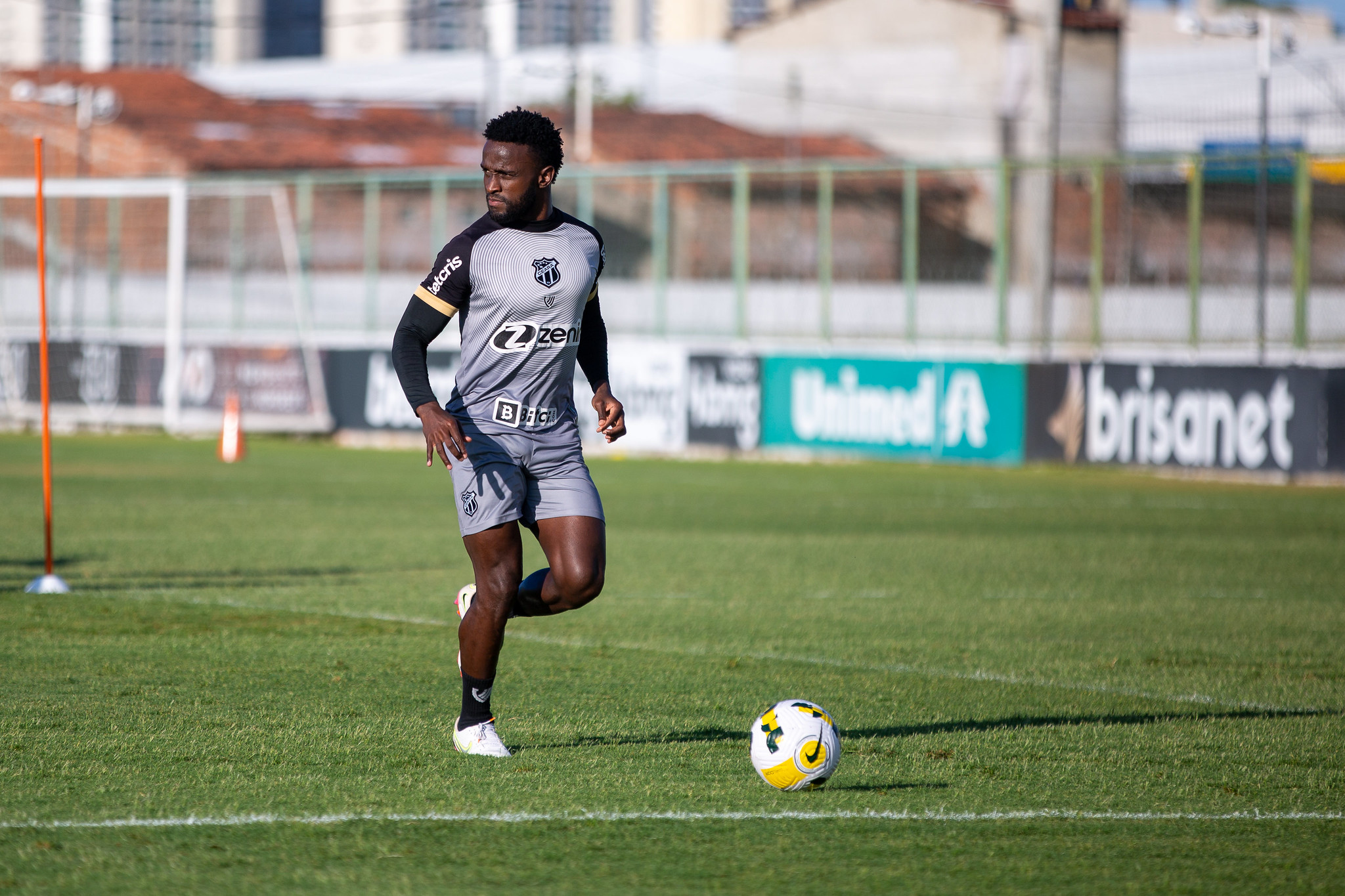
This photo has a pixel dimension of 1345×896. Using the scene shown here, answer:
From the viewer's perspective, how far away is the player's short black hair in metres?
6.06

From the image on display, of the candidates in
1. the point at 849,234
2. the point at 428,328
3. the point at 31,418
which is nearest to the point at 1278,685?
the point at 428,328

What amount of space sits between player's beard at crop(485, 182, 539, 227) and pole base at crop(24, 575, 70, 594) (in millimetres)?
5590

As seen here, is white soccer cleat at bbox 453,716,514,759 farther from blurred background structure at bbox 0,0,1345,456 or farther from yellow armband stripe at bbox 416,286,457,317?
blurred background structure at bbox 0,0,1345,456

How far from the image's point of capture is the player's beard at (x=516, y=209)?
609 cm

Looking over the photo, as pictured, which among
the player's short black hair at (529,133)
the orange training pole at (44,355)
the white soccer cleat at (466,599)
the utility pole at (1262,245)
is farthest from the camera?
the utility pole at (1262,245)

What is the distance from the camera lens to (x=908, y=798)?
5.68 m

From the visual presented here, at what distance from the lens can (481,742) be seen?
6.19 metres

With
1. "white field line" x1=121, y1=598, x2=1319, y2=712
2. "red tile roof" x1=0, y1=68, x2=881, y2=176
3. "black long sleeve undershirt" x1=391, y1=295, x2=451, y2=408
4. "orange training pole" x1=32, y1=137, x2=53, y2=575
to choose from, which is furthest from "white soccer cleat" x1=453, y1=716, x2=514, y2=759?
"red tile roof" x1=0, y1=68, x2=881, y2=176

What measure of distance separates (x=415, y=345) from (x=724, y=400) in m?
17.8

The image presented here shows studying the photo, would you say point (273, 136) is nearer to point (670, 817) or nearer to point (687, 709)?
point (687, 709)

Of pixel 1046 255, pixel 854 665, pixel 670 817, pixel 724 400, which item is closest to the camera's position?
pixel 670 817

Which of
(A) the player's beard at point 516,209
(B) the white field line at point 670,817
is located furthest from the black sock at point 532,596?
(A) the player's beard at point 516,209

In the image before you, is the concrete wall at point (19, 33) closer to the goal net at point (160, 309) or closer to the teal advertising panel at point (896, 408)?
the goal net at point (160, 309)

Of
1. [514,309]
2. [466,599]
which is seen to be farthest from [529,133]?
[466,599]
